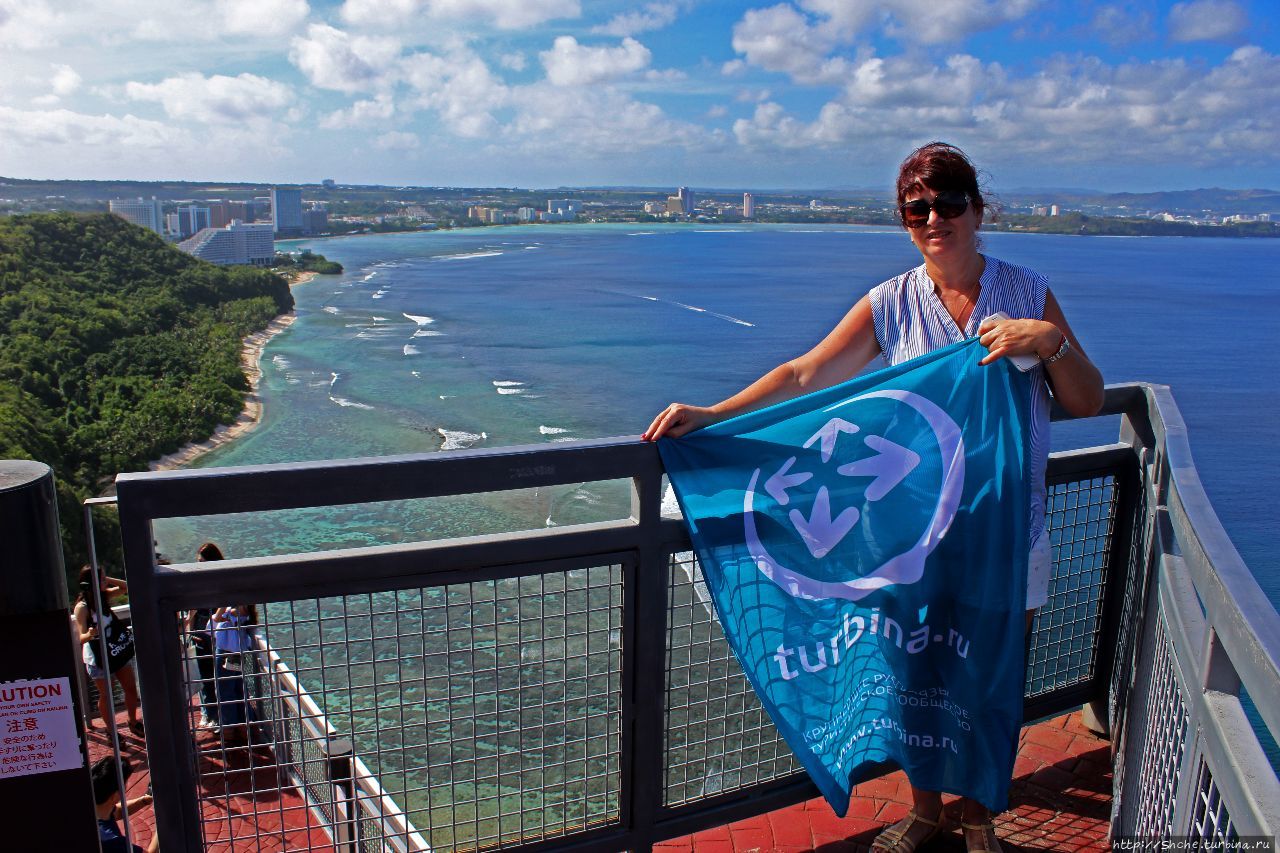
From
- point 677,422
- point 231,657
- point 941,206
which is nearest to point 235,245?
point 231,657

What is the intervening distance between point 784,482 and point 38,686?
181cm

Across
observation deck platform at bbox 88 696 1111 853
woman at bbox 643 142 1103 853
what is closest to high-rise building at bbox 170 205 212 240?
observation deck platform at bbox 88 696 1111 853

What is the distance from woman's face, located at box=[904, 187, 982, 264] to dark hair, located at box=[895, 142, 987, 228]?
2 cm

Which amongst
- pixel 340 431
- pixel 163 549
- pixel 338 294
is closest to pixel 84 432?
pixel 340 431

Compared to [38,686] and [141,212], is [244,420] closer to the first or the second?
[38,686]

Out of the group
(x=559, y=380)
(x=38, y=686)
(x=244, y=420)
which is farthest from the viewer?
(x=559, y=380)

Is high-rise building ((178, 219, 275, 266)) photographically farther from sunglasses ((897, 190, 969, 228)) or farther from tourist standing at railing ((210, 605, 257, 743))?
sunglasses ((897, 190, 969, 228))

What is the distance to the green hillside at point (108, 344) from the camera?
58.8 m

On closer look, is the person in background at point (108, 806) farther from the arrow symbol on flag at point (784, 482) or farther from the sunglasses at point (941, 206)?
the sunglasses at point (941, 206)

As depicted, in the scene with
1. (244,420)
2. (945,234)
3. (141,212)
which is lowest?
(244,420)

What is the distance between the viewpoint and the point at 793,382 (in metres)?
3.09

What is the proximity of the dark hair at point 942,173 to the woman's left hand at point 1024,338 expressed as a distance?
0.39m

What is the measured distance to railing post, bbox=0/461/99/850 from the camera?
206 centimetres

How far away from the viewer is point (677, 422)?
9.21ft
